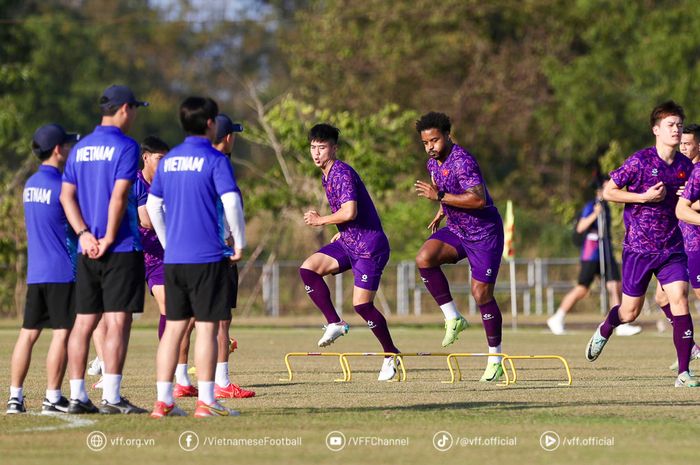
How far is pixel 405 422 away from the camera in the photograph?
1011cm

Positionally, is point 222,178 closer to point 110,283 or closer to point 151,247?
point 110,283

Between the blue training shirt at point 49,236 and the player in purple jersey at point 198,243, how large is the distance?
3.18 ft

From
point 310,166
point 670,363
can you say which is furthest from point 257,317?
point 670,363

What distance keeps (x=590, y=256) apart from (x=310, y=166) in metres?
11.2

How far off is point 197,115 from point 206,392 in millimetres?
1901

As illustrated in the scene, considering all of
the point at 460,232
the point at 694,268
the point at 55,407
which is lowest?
the point at 55,407

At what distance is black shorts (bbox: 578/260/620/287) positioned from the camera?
25.3 meters

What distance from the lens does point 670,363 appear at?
17.0 meters

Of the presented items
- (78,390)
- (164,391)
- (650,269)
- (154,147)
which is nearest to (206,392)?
(164,391)

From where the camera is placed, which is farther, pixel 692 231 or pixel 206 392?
pixel 692 231

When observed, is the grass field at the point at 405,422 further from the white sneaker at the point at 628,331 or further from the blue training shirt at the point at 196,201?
the white sneaker at the point at 628,331

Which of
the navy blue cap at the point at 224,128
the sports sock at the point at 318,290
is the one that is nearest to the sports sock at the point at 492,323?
the sports sock at the point at 318,290

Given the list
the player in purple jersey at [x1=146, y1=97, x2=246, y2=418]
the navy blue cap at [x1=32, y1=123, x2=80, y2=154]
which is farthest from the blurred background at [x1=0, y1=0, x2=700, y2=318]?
the player in purple jersey at [x1=146, y1=97, x2=246, y2=418]

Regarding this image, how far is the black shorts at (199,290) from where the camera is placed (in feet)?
33.1
